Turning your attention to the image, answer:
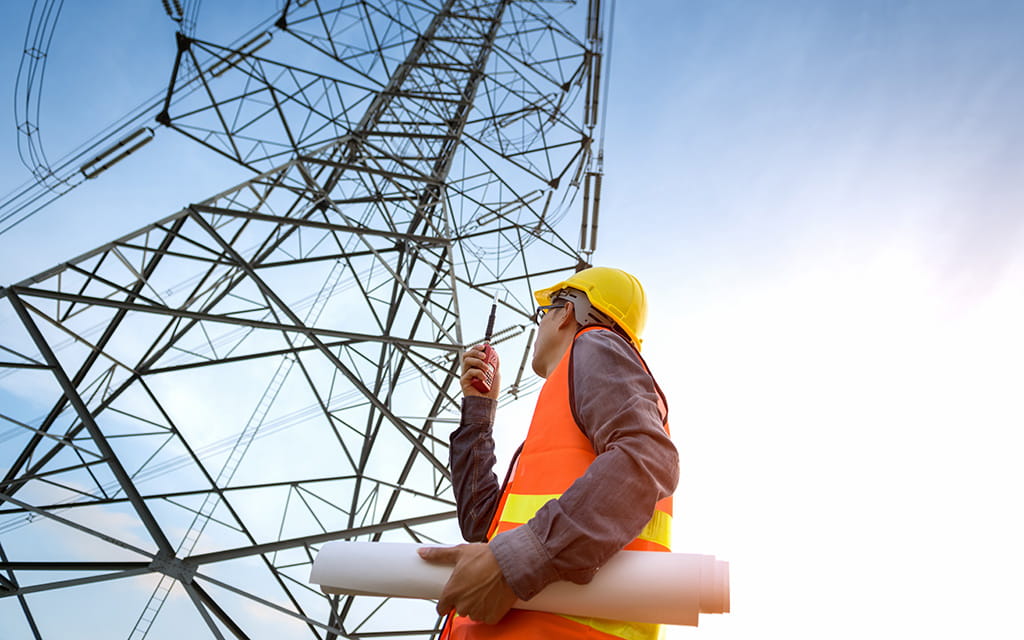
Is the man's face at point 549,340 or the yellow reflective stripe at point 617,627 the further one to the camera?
the man's face at point 549,340

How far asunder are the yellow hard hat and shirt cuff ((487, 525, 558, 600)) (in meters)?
0.97

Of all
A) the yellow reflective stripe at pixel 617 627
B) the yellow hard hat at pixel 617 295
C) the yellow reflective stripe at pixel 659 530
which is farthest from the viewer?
the yellow hard hat at pixel 617 295

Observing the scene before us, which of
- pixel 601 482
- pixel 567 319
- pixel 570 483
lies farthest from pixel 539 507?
pixel 567 319

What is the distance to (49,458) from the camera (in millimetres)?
6496

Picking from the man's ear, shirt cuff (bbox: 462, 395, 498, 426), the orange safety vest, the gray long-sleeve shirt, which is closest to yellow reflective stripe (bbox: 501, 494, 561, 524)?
the orange safety vest

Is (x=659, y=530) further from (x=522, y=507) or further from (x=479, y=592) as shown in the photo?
(x=479, y=592)

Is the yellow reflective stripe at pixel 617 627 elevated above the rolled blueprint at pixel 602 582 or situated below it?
below

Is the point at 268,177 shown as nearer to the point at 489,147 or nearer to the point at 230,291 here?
the point at 230,291

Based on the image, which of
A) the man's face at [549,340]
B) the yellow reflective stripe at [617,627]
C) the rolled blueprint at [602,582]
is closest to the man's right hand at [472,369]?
the man's face at [549,340]

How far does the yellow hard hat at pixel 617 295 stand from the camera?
2223 millimetres

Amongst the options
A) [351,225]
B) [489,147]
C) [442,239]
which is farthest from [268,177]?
[489,147]

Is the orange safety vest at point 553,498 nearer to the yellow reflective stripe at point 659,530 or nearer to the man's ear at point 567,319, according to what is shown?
the yellow reflective stripe at point 659,530

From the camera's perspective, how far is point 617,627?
4.86ft

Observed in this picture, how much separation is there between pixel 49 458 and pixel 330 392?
279 centimetres
